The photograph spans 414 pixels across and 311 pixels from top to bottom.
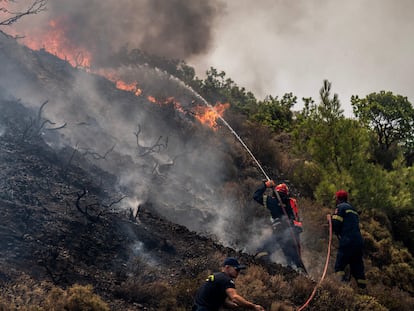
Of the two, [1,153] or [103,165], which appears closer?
[1,153]

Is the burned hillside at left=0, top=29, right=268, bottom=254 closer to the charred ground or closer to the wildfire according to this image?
the charred ground

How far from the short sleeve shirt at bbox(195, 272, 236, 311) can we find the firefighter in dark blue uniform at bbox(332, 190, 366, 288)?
14.8ft

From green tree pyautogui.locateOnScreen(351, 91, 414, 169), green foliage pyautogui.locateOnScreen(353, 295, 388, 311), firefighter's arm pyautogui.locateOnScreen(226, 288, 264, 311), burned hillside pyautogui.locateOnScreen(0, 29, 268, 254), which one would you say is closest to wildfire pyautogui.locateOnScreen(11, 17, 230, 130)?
burned hillside pyautogui.locateOnScreen(0, 29, 268, 254)

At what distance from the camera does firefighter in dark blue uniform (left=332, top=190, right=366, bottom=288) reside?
8945mm

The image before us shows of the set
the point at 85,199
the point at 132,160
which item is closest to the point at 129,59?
the point at 132,160

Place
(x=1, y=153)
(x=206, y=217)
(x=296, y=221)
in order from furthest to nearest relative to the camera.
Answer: (x=206, y=217), (x=1, y=153), (x=296, y=221)

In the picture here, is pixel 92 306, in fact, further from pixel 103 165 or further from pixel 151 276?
pixel 103 165

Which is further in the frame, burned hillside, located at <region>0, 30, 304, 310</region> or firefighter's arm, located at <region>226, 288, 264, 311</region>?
burned hillside, located at <region>0, 30, 304, 310</region>

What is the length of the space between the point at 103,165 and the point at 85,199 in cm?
352

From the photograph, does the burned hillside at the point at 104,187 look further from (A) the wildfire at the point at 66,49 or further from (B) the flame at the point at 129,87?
(A) the wildfire at the point at 66,49

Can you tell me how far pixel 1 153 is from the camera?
36.2ft

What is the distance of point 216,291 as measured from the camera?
519 centimetres

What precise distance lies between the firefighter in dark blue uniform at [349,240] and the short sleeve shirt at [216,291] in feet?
14.8

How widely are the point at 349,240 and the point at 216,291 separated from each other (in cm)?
462
